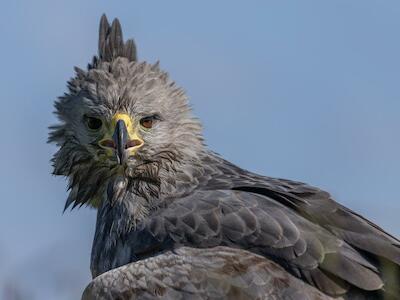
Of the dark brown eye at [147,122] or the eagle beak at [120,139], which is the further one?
the dark brown eye at [147,122]

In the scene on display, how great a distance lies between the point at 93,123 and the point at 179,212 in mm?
1550

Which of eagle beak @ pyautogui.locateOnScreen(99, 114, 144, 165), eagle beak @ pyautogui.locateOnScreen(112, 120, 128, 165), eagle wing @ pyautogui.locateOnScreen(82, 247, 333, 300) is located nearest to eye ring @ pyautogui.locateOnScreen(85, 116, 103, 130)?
eagle beak @ pyautogui.locateOnScreen(99, 114, 144, 165)

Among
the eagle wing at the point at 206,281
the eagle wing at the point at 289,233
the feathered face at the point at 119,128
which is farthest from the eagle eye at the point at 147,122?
Answer: the eagle wing at the point at 206,281

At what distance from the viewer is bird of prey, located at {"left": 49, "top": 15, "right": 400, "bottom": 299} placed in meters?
12.2

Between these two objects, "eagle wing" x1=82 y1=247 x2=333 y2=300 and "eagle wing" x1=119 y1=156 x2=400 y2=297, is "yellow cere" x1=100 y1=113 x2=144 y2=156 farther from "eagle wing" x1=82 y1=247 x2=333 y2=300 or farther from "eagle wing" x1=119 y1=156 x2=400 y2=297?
"eagle wing" x1=82 y1=247 x2=333 y2=300

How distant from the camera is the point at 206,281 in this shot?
40.2 feet

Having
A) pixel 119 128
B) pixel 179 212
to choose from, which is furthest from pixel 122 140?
pixel 179 212

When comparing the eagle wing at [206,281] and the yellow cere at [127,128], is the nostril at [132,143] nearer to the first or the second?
the yellow cere at [127,128]

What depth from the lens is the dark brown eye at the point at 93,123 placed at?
46.0ft

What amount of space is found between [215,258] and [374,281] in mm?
1380

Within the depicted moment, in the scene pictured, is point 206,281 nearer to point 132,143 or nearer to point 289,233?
point 289,233

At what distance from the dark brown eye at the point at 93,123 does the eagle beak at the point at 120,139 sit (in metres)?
0.40

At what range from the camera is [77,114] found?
1433cm

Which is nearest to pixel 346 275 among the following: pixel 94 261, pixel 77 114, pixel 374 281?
pixel 374 281
